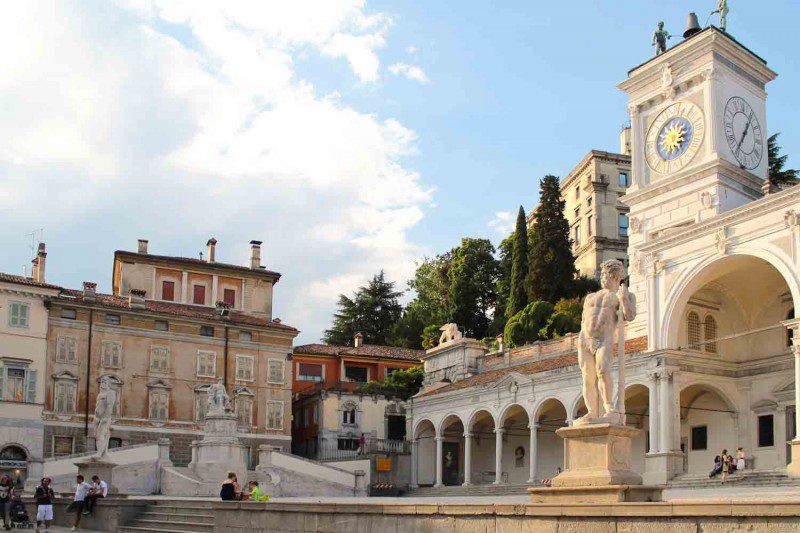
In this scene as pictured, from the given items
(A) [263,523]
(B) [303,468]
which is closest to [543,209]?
(B) [303,468]

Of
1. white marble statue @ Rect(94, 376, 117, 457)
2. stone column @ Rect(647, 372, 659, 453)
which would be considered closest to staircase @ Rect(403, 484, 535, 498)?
stone column @ Rect(647, 372, 659, 453)

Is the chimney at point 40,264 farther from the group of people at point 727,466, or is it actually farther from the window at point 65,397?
the group of people at point 727,466

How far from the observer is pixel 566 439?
1348 centimetres

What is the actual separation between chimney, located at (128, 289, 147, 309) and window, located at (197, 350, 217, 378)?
393cm

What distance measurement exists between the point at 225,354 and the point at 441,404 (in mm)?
12249

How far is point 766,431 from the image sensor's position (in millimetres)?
33375

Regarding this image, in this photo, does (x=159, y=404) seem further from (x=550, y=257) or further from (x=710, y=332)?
(x=710, y=332)

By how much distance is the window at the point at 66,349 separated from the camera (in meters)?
47.1

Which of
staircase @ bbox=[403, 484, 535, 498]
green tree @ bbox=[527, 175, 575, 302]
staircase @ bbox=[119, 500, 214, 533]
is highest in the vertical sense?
green tree @ bbox=[527, 175, 575, 302]

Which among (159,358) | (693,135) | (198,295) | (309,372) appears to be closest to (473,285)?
(309,372)

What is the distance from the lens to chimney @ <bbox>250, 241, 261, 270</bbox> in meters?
60.2

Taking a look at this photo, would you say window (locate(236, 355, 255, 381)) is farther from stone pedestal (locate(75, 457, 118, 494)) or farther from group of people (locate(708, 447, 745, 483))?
group of people (locate(708, 447, 745, 483))

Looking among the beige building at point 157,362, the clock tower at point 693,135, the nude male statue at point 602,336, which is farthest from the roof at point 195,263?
the nude male statue at point 602,336

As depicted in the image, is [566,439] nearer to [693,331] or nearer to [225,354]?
[693,331]
